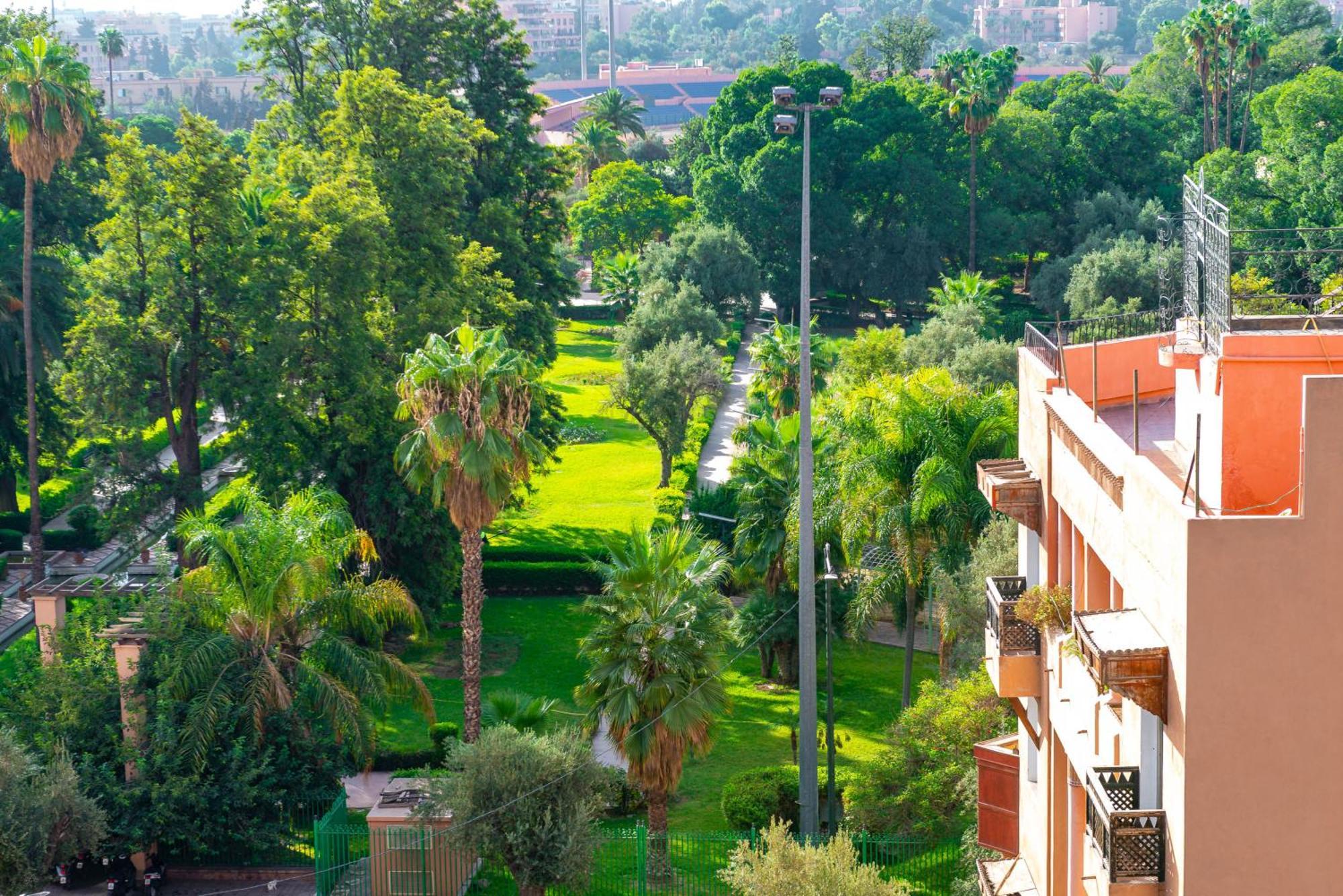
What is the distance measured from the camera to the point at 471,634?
31922 mm

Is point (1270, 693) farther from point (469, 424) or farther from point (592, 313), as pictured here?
point (592, 313)

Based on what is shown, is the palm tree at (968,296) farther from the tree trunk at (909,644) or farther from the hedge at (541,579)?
the tree trunk at (909,644)

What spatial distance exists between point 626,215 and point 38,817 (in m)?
74.4

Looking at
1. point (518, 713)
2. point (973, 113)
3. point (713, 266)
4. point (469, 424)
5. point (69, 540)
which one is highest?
point (973, 113)

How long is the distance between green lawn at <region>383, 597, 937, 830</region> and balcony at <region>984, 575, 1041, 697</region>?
567 inches

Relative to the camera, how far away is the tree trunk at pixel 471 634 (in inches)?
1243

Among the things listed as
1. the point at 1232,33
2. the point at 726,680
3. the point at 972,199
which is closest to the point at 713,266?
the point at 972,199

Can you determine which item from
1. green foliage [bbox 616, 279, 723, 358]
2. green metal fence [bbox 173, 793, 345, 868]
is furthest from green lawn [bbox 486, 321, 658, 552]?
green metal fence [bbox 173, 793, 345, 868]

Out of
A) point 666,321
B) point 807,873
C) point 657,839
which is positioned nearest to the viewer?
point 807,873

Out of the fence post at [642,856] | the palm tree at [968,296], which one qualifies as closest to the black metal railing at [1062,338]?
the fence post at [642,856]

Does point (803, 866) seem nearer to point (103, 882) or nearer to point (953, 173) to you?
point (103, 882)

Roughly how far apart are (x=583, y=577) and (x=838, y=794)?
56.0ft

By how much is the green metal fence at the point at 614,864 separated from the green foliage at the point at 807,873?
4872mm

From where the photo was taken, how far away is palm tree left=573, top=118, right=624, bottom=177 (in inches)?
4751
